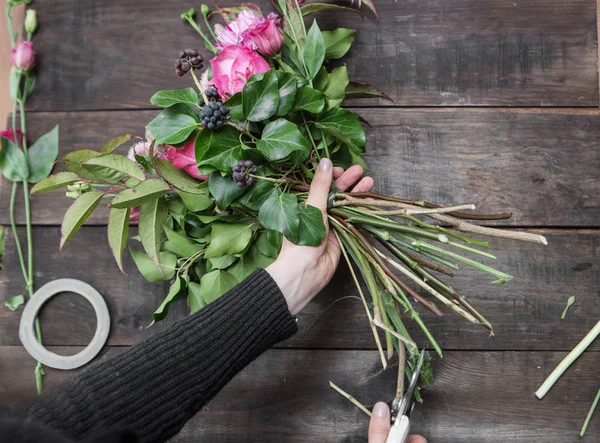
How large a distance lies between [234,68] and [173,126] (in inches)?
4.1

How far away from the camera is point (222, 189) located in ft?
2.16

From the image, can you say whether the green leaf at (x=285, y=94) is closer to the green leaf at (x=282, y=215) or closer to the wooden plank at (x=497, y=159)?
the green leaf at (x=282, y=215)

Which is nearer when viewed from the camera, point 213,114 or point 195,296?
point 213,114

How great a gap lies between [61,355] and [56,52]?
505 millimetres

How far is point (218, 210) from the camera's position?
2.27ft

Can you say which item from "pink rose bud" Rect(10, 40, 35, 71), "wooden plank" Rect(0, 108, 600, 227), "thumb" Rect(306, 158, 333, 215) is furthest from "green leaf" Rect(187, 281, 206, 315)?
"pink rose bud" Rect(10, 40, 35, 71)

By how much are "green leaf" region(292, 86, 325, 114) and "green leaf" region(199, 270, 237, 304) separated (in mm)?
255

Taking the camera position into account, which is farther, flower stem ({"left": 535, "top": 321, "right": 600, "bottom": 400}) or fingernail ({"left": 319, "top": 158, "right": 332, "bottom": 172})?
flower stem ({"left": 535, "top": 321, "right": 600, "bottom": 400})

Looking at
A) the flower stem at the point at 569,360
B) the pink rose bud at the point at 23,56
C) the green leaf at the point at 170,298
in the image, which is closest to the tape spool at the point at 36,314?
the green leaf at the point at 170,298

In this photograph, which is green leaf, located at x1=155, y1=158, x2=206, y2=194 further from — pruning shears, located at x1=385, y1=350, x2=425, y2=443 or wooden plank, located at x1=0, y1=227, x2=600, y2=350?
pruning shears, located at x1=385, y1=350, x2=425, y2=443

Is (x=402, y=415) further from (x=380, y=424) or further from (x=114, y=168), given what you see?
(x=114, y=168)

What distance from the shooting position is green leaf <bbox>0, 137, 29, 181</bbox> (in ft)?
2.84

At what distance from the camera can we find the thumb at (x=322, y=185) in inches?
26.9

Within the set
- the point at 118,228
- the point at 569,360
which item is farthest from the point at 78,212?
the point at 569,360
